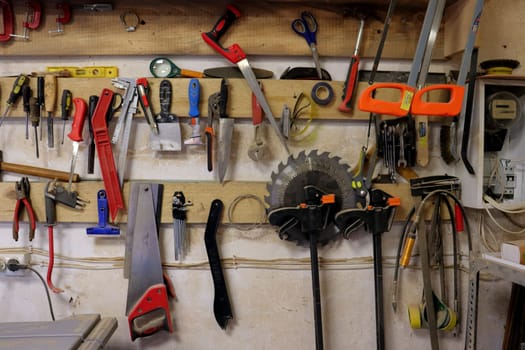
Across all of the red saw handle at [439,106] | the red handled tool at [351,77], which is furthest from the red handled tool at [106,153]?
the red saw handle at [439,106]

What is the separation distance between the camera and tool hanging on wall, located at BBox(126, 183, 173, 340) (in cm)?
108

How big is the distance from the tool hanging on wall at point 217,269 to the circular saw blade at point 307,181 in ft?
0.58

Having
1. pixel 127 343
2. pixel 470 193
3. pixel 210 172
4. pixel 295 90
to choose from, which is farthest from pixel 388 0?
pixel 127 343

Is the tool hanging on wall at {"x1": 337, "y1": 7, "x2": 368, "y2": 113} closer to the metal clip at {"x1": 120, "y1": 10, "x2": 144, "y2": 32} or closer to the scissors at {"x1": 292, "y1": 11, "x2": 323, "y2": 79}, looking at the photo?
the scissors at {"x1": 292, "y1": 11, "x2": 323, "y2": 79}

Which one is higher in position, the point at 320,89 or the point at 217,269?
the point at 320,89

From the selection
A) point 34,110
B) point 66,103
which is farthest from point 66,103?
point 34,110

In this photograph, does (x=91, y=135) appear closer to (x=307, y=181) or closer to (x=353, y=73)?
(x=307, y=181)

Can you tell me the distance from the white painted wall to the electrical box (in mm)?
129

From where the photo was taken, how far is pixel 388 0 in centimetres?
107

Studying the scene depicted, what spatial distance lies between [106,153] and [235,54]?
52 centimetres

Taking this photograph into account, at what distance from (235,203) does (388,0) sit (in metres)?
0.82

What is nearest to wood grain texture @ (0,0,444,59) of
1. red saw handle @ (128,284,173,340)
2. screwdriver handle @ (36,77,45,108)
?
screwdriver handle @ (36,77,45,108)

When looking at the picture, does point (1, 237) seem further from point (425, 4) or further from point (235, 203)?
point (425, 4)

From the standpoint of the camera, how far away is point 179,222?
1.10 metres
